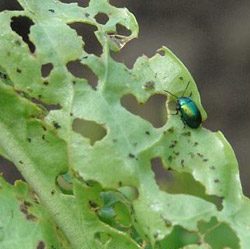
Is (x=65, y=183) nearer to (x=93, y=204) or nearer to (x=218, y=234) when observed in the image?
(x=93, y=204)

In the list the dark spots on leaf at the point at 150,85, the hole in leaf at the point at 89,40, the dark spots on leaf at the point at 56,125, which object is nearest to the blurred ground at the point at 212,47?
the hole in leaf at the point at 89,40

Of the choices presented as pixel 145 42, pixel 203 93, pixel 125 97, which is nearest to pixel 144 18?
pixel 145 42

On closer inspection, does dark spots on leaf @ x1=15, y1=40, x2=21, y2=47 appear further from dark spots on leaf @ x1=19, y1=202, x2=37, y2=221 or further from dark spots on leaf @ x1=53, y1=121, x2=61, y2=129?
dark spots on leaf @ x1=19, y1=202, x2=37, y2=221

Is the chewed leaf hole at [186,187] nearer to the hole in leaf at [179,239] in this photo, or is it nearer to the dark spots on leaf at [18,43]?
the hole in leaf at [179,239]

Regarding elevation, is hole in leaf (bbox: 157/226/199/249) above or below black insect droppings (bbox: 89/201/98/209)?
below

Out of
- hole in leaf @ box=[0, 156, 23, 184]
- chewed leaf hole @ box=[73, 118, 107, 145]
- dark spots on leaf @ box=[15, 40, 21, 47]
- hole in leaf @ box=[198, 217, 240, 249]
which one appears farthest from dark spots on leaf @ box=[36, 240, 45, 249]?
hole in leaf @ box=[0, 156, 23, 184]

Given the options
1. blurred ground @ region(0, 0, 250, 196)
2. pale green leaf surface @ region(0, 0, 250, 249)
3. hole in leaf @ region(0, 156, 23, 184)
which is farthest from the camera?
blurred ground @ region(0, 0, 250, 196)

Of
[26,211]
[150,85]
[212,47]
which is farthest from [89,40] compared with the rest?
[26,211]

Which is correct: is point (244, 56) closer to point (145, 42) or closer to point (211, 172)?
point (145, 42)
